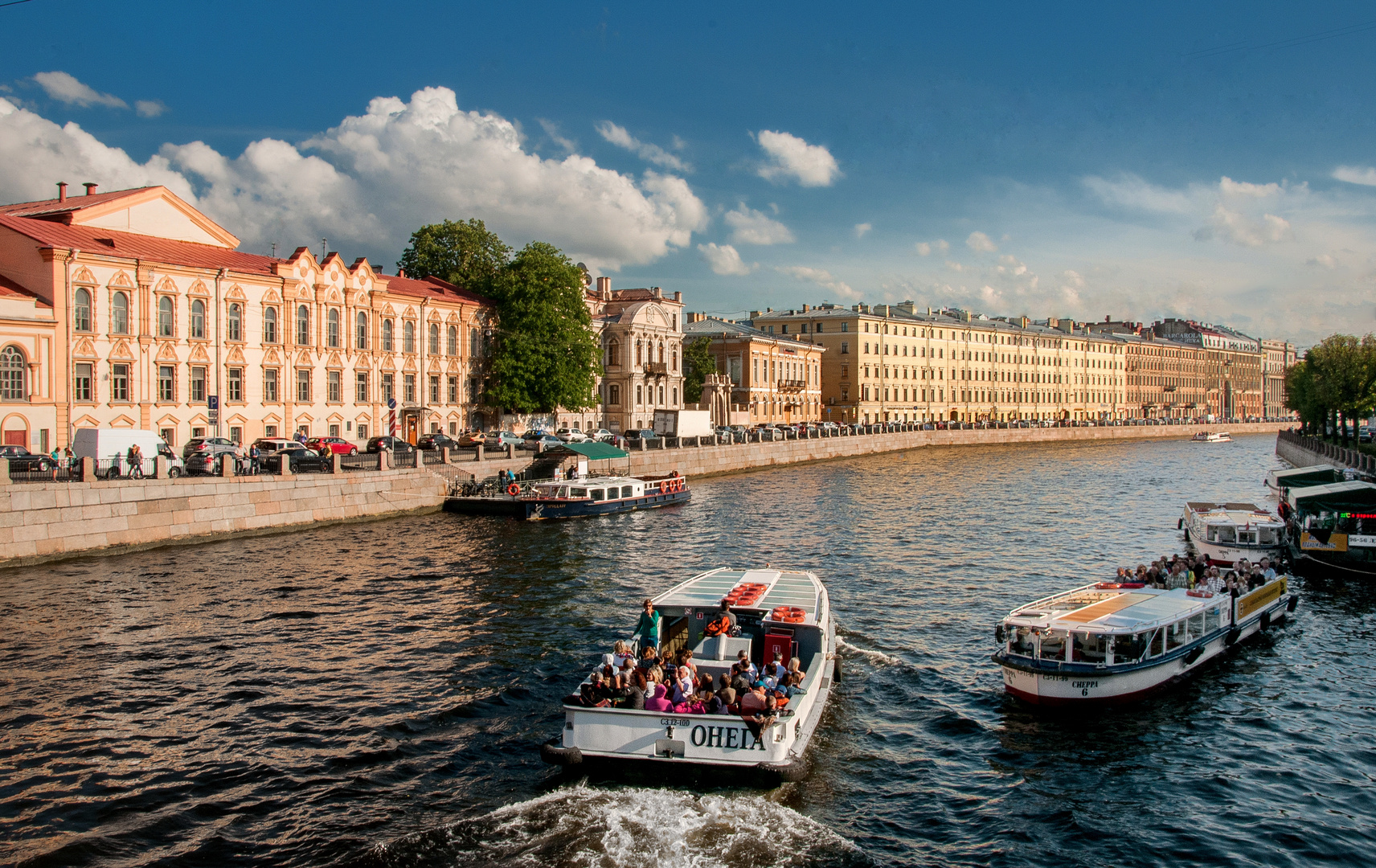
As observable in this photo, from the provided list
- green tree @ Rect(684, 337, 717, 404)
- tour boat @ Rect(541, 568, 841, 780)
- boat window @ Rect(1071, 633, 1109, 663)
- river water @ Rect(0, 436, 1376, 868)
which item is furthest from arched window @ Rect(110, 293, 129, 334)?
green tree @ Rect(684, 337, 717, 404)

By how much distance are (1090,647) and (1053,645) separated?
66 cm

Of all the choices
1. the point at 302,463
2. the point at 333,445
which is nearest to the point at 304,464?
the point at 302,463

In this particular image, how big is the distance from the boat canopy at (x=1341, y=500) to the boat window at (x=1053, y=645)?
18.3m

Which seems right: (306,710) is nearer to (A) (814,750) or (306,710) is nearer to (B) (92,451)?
(A) (814,750)

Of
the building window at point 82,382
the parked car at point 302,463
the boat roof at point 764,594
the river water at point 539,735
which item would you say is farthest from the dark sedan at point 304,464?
the boat roof at point 764,594

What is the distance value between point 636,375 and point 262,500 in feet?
153

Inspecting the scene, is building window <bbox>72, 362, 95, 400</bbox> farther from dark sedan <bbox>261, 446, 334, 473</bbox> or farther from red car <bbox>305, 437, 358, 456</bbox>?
dark sedan <bbox>261, 446, 334, 473</bbox>

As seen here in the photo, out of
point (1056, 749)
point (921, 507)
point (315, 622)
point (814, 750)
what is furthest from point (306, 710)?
point (921, 507)

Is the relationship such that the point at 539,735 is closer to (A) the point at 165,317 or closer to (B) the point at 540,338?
(A) the point at 165,317

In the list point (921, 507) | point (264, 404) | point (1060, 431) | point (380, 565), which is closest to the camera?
point (380, 565)

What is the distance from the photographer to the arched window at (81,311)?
4159 cm

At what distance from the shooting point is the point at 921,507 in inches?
1854

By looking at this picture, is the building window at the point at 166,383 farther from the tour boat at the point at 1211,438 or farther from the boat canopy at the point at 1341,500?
the tour boat at the point at 1211,438

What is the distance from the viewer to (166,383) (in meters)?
45.6
